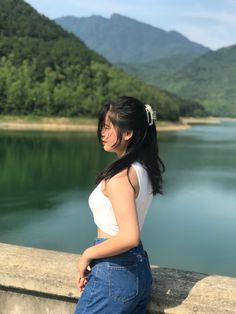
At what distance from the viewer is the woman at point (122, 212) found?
1.65 meters

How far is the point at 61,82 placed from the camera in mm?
73750

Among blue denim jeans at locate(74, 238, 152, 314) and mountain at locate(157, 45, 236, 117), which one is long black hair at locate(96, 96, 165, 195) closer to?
blue denim jeans at locate(74, 238, 152, 314)

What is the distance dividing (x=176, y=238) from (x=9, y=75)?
2447 inches

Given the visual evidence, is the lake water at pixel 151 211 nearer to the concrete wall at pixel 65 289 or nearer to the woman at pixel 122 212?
the concrete wall at pixel 65 289

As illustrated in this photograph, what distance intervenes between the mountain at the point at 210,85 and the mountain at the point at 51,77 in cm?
5884

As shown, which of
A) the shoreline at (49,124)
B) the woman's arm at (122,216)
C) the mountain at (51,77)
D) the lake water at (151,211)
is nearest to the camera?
the woman's arm at (122,216)

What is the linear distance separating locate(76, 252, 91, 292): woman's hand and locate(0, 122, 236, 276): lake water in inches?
216

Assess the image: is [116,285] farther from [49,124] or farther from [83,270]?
[49,124]

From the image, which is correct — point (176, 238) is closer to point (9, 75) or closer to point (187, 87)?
point (9, 75)

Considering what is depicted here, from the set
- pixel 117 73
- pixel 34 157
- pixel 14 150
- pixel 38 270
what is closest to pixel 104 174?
pixel 38 270

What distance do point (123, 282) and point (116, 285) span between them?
3 cm

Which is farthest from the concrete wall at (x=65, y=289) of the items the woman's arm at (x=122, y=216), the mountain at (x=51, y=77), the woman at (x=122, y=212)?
the mountain at (x=51, y=77)

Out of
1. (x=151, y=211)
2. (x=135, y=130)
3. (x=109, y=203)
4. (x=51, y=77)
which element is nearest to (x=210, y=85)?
(x=51, y=77)

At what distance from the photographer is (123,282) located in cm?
167
